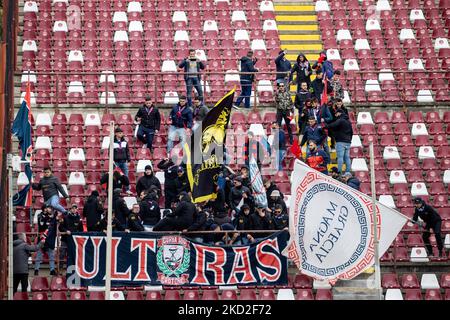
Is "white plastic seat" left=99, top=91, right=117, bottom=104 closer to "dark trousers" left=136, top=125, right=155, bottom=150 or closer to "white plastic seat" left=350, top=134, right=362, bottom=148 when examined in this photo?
"dark trousers" left=136, top=125, right=155, bottom=150

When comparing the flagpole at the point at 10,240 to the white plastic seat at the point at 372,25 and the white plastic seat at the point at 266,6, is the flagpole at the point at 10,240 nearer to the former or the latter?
the white plastic seat at the point at 266,6

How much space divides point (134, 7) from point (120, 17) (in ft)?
2.43

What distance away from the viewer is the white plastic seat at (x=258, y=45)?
36688 millimetres

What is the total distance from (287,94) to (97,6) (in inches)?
321

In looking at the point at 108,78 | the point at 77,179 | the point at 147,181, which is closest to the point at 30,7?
the point at 108,78

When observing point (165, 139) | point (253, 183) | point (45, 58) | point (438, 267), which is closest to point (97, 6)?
point (45, 58)

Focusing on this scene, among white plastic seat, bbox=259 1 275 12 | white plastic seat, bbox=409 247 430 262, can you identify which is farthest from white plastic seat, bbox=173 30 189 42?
white plastic seat, bbox=409 247 430 262

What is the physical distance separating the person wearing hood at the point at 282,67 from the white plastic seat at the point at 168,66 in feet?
9.68

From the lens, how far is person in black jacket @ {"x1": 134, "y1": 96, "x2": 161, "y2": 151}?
31531 millimetres

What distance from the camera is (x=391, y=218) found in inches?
1067

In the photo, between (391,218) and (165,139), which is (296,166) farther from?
(165,139)

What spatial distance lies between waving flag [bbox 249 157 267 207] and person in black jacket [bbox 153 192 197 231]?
167cm

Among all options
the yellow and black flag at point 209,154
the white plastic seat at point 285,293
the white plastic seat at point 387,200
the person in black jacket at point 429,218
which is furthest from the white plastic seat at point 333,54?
the white plastic seat at point 285,293

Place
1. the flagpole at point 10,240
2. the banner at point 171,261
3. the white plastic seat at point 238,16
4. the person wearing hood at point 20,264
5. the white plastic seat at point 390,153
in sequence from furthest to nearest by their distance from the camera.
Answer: the white plastic seat at point 238,16 < the white plastic seat at point 390,153 < the banner at point 171,261 < the person wearing hood at point 20,264 < the flagpole at point 10,240
